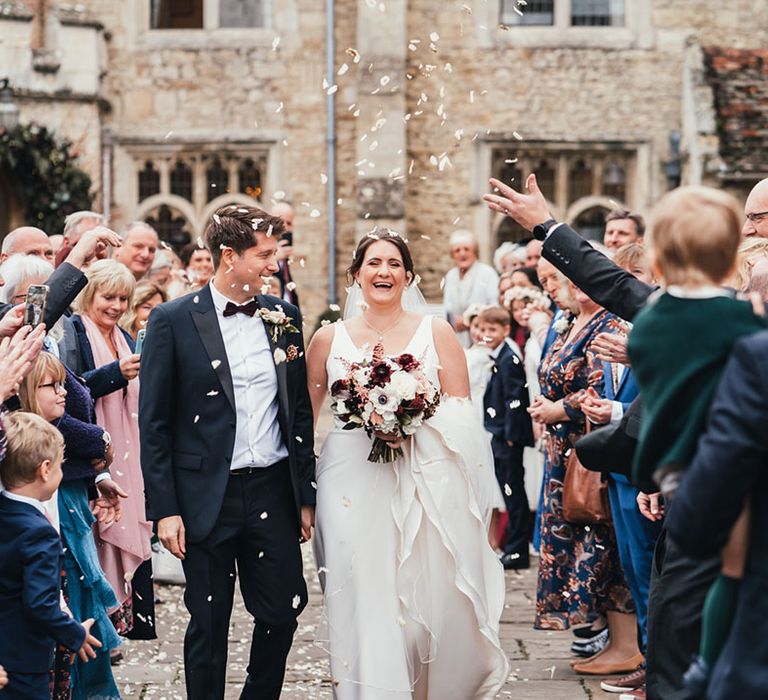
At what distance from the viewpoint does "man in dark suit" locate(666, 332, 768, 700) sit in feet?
8.85

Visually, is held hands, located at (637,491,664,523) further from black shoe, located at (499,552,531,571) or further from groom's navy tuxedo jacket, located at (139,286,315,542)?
black shoe, located at (499,552,531,571)

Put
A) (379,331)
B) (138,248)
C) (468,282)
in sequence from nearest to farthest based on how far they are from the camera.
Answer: (379,331), (138,248), (468,282)

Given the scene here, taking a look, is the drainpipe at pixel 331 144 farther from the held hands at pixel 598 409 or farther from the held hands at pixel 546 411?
the held hands at pixel 598 409

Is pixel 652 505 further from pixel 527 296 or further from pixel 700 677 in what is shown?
pixel 527 296

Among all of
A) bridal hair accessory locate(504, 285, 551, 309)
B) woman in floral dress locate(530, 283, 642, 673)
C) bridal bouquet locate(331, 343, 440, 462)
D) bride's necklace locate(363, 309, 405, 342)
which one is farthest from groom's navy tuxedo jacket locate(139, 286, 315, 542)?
bridal hair accessory locate(504, 285, 551, 309)

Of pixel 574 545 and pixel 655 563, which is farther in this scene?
pixel 574 545

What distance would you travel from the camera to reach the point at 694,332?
2889mm

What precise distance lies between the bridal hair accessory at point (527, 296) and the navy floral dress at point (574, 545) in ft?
9.53

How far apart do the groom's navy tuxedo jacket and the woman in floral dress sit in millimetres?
1807

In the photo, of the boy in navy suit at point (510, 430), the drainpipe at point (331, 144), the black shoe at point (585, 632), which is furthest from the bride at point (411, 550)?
the drainpipe at point (331, 144)

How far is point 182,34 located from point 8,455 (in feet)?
43.2

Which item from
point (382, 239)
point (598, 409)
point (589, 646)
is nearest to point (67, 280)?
point (382, 239)

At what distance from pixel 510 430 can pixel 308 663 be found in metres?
2.90

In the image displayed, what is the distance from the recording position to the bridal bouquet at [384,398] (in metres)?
5.14
